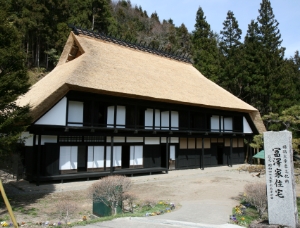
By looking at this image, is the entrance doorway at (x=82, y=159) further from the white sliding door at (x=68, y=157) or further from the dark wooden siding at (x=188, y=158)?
the dark wooden siding at (x=188, y=158)

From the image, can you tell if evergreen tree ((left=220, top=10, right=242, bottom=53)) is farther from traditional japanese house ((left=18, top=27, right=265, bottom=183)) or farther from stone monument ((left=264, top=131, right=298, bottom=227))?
stone monument ((left=264, top=131, right=298, bottom=227))

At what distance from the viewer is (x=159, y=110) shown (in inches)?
731

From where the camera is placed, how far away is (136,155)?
17406 mm

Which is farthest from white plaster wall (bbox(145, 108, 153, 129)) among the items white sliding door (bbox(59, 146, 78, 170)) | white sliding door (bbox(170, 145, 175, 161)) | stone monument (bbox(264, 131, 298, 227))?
stone monument (bbox(264, 131, 298, 227))

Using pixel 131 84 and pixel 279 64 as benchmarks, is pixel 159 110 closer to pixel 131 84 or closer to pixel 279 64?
pixel 131 84

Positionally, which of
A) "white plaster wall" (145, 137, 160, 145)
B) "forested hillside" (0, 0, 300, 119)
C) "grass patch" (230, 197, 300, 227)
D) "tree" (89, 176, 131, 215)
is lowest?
"grass patch" (230, 197, 300, 227)

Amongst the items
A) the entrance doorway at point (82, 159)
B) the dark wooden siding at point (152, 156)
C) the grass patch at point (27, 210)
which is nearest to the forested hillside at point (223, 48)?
the dark wooden siding at point (152, 156)

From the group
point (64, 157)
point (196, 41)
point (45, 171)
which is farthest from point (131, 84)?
point (196, 41)

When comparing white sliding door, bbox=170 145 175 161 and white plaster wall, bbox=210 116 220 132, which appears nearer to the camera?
white sliding door, bbox=170 145 175 161

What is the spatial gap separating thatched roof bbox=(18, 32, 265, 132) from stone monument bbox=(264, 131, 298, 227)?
375 inches

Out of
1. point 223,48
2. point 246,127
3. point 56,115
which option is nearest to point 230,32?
point 223,48

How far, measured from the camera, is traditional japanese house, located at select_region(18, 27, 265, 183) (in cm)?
1384

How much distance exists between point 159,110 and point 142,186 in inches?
258

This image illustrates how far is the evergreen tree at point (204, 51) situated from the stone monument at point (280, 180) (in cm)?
2865
